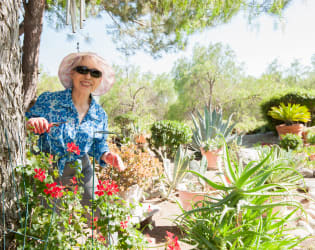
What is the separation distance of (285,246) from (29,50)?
3.69 m

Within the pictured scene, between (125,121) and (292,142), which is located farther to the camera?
(125,121)

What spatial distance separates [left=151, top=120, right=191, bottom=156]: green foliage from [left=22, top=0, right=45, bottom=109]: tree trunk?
3.77 meters

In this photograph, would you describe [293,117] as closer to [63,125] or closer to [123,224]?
[63,125]

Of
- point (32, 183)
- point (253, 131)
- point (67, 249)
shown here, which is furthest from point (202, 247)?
point (253, 131)

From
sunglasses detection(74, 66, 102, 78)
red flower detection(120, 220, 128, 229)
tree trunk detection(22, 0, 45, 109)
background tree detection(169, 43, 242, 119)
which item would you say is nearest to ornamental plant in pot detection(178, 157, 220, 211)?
red flower detection(120, 220, 128, 229)

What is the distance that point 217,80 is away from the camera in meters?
20.2

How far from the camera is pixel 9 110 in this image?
114cm

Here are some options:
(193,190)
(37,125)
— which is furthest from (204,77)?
(37,125)

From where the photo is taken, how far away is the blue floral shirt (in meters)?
1.71

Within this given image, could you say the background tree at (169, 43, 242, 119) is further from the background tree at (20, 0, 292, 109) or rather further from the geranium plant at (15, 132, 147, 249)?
the geranium plant at (15, 132, 147, 249)

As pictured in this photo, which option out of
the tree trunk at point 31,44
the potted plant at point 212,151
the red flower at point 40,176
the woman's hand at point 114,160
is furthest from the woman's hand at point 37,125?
the potted plant at point 212,151

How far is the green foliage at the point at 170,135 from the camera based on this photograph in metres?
6.77

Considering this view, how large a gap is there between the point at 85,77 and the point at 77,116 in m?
0.30

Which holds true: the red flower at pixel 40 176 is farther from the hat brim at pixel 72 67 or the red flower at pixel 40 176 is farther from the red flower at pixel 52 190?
the hat brim at pixel 72 67
